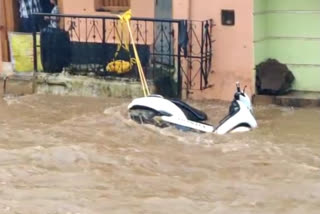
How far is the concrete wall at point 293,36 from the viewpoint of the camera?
12953mm

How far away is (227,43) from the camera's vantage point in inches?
508

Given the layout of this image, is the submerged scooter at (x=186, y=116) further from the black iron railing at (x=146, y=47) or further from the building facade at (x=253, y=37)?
the black iron railing at (x=146, y=47)

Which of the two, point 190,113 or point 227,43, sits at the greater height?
point 227,43

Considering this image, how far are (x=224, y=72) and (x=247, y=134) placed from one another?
93.8 inches

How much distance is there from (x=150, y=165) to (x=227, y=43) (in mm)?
3817

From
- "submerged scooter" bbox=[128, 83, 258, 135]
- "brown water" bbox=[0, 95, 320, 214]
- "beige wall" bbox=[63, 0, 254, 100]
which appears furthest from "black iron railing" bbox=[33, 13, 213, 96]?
"submerged scooter" bbox=[128, 83, 258, 135]

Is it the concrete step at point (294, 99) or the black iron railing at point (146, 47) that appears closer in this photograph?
the concrete step at point (294, 99)

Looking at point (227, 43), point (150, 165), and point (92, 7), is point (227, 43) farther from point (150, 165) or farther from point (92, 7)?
point (150, 165)

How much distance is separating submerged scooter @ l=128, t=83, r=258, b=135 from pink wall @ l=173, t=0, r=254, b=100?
66.4 inches

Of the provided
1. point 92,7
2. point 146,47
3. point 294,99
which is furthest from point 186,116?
point 92,7

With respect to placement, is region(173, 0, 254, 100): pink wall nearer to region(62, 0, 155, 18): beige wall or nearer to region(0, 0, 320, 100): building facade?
region(0, 0, 320, 100): building facade

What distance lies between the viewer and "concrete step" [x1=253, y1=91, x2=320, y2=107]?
12.5 meters

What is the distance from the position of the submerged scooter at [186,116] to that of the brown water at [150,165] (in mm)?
120

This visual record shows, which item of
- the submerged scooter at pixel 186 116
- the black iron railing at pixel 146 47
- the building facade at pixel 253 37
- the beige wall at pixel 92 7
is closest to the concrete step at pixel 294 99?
the building facade at pixel 253 37
